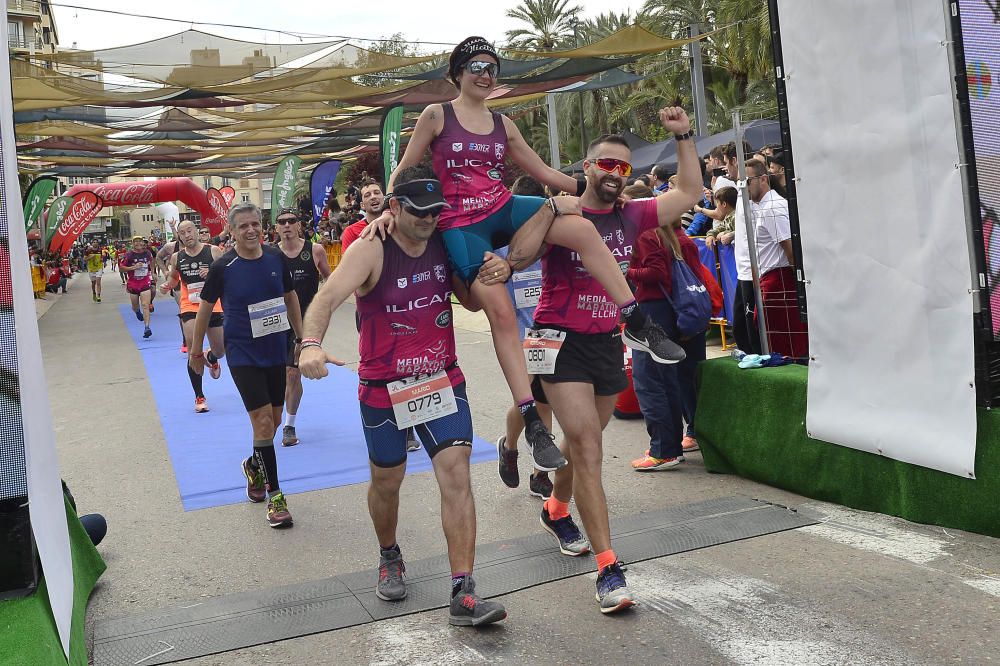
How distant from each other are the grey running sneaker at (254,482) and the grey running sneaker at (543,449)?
288 cm

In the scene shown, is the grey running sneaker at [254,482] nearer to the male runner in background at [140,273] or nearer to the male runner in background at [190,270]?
the male runner in background at [190,270]

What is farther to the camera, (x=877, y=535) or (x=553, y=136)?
Result: (x=553, y=136)

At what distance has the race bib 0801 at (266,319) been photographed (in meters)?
6.40

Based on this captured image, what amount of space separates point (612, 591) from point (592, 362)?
3.84 feet

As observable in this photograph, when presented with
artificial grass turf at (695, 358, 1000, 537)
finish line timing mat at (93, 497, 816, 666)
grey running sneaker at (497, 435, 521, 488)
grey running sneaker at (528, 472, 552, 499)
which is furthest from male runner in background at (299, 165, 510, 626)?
artificial grass turf at (695, 358, 1000, 537)

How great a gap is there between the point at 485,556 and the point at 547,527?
1.37ft

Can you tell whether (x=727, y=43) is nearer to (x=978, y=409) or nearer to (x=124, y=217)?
(x=978, y=409)

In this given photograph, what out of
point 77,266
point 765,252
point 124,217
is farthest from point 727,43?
point 124,217

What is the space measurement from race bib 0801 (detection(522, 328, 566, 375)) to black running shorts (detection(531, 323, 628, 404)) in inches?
1.1

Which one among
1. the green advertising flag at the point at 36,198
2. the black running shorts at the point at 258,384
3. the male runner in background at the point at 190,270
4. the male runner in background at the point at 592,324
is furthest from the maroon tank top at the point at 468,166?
the green advertising flag at the point at 36,198

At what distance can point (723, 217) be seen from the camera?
9.16 meters

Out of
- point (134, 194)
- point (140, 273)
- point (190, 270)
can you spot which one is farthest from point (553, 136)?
point (134, 194)

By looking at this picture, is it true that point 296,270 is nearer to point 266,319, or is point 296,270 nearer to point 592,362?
point 266,319

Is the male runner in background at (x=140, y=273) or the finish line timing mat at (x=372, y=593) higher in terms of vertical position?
the male runner in background at (x=140, y=273)
